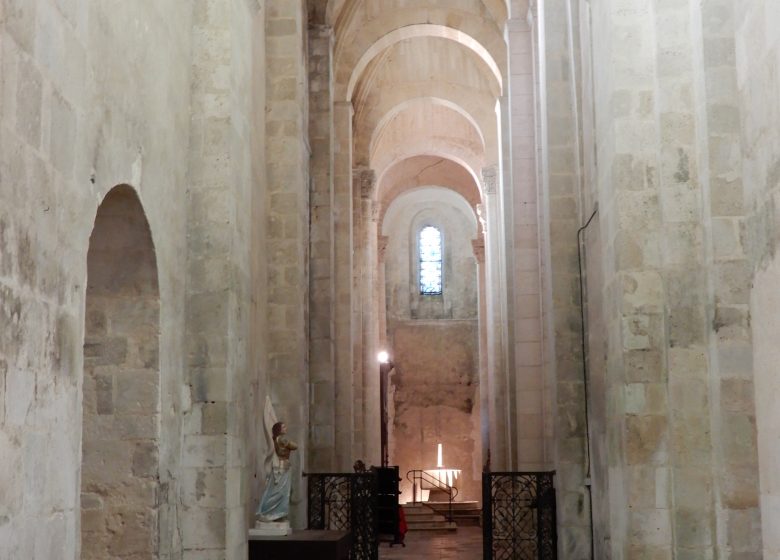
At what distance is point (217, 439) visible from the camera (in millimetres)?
8336

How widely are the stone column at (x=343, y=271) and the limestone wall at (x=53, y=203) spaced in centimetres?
1100

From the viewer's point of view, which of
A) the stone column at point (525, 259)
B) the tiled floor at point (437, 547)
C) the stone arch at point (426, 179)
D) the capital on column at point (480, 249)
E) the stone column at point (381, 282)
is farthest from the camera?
the stone arch at point (426, 179)

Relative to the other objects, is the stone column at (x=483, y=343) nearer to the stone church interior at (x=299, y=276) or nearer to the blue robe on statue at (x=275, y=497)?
the stone church interior at (x=299, y=276)

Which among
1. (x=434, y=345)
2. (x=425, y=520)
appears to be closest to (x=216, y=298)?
(x=425, y=520)

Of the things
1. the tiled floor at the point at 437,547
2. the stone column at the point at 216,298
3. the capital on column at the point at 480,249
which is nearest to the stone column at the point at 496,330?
the tiled floor at the point at 437,547

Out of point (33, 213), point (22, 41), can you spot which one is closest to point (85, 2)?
point (22, 41)

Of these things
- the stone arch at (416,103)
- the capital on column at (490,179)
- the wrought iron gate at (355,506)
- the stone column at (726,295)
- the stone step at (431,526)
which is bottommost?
the stone step at (431,526)

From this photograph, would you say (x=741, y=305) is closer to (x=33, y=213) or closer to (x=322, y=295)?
(x=33, y=213)

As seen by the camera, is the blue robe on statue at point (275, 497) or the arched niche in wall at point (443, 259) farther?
the arched niche in wall at point (443, 259)

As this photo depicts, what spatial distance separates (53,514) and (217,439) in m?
3.02

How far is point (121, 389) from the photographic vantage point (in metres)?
7.54

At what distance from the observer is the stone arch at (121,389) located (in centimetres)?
741

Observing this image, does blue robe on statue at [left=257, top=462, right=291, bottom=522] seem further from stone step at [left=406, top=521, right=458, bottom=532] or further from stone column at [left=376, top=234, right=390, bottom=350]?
stone column at [left=376, top=234, right=390, bottom=350]

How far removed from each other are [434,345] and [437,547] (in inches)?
547
